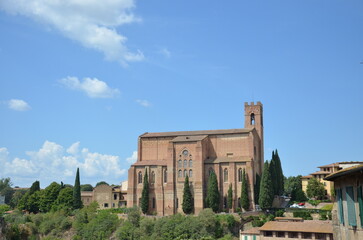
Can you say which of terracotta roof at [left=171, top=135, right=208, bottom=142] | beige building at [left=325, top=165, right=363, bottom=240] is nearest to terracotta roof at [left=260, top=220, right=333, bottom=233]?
terracotta roof at [left=171, top=135, right=208, bottom=142]

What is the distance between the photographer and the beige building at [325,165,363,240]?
8.31 meters

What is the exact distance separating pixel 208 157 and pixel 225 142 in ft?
12.4

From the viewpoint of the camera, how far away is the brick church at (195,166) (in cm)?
6022

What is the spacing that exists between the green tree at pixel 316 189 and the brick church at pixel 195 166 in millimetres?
9149

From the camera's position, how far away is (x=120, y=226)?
56.5 m

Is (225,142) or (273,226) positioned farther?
(225,142)

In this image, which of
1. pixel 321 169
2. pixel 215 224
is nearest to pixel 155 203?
pixel 215 224

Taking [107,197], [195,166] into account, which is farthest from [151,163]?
[107,197]

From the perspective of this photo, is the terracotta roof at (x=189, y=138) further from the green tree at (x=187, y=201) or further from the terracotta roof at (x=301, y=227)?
the terracotta roof at (x=301, y=227)

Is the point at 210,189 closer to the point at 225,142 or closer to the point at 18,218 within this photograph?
the point at 225,142

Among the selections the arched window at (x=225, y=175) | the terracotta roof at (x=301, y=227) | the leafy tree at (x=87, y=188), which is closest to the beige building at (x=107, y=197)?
the arched window at (x=225, y=175)

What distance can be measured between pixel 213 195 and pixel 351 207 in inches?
1960

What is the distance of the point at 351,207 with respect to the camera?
29.2 ft

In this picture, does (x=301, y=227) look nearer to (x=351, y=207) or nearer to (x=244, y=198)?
(x=244, y=198)
